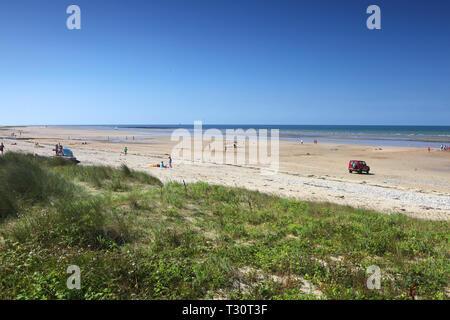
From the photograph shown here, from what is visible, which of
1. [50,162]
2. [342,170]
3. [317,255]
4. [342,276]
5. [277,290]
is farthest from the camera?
[342,170]

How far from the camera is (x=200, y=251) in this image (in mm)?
5289

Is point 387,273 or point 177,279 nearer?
point 177,279

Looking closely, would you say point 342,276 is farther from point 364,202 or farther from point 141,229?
point 364,202

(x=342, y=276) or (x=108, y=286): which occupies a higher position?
(x=108, y=286)

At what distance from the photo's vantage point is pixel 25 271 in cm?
375

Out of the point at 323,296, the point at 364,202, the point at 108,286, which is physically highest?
the point at 108,286

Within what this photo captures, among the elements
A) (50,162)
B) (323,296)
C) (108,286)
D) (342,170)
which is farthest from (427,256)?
(342,170)

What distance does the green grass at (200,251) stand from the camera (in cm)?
388

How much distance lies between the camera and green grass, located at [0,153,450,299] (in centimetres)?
388

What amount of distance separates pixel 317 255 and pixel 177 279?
9.86ft

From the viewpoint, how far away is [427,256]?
18.1 feet

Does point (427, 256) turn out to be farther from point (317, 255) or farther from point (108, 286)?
point (108, 286)

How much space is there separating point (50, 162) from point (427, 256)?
19.2 meters

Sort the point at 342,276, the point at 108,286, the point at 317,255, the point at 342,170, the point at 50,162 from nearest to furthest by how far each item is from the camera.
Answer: the point at 108,286
the point at 342,276
the point at 317,255
the point at 50,162
the point at 342,170
